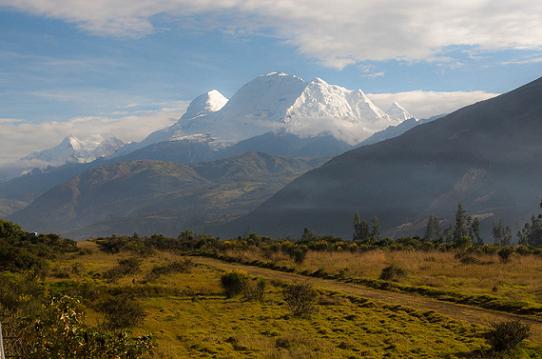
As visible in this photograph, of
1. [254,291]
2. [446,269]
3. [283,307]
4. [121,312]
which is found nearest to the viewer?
[121,312]

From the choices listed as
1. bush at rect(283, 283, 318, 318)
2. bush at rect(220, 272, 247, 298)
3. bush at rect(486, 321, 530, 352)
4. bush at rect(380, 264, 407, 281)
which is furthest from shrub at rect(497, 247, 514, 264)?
bush at rect(486, 321, 530, 352)

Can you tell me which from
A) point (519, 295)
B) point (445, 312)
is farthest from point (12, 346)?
point (519, 295)

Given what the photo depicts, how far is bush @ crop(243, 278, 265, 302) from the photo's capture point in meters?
35.4

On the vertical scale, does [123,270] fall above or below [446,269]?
above

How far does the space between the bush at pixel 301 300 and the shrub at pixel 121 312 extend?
9.37m

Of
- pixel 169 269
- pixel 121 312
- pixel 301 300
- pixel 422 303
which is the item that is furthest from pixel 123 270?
pixel 422 303

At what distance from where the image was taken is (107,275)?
133ft

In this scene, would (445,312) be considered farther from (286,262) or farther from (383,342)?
(286,262)

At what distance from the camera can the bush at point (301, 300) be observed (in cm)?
3056

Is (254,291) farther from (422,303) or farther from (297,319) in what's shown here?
(422,303)

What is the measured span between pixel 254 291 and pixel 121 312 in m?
11.3

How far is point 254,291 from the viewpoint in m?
36.0

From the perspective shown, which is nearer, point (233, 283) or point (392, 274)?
point (233, 283)

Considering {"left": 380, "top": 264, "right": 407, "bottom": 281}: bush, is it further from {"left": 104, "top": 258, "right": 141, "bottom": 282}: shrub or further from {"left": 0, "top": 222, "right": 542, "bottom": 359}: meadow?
{"left": 104, "top": 258, "right": 141, "bottom": 282}: shrub
